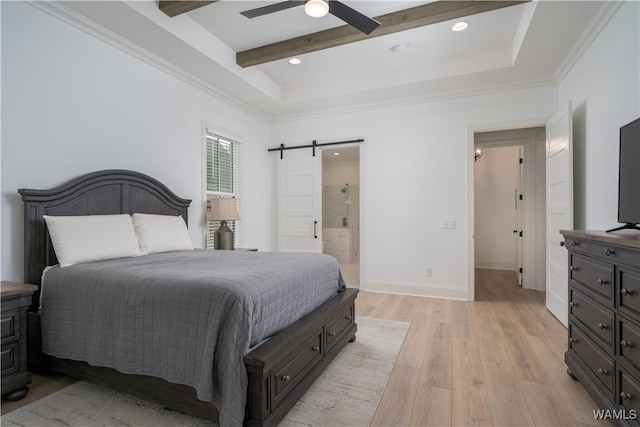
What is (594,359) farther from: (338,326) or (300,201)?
(300,201)

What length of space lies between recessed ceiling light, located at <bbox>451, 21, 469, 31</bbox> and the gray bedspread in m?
2.88

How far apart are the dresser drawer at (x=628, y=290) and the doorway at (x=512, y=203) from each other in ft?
11.6

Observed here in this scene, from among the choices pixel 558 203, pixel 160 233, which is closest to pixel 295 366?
pixel 160 233

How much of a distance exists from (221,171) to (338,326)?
9.52 feet

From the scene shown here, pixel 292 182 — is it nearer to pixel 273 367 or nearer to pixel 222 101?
pixel 222 101

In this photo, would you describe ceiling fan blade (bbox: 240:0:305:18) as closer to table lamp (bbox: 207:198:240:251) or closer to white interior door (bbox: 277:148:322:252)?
table lamp (bbox: 207:198:240:251)

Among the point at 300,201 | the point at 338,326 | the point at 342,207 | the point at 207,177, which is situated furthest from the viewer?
the point at 342,207

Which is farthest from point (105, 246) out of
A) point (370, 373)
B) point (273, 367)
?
point (370, 373)

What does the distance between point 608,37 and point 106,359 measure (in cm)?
434

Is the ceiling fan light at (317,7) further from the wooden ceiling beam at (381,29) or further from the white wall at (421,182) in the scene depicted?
the white wall at (421,182)

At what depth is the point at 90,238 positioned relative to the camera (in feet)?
7.51

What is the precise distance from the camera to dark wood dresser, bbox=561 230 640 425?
1403 mm

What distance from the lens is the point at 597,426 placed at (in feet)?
5.21

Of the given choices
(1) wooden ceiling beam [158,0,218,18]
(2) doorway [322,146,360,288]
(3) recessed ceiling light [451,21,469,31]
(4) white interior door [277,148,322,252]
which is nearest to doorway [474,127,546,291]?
(3) recessed ceiling light [451,21,469,31]
